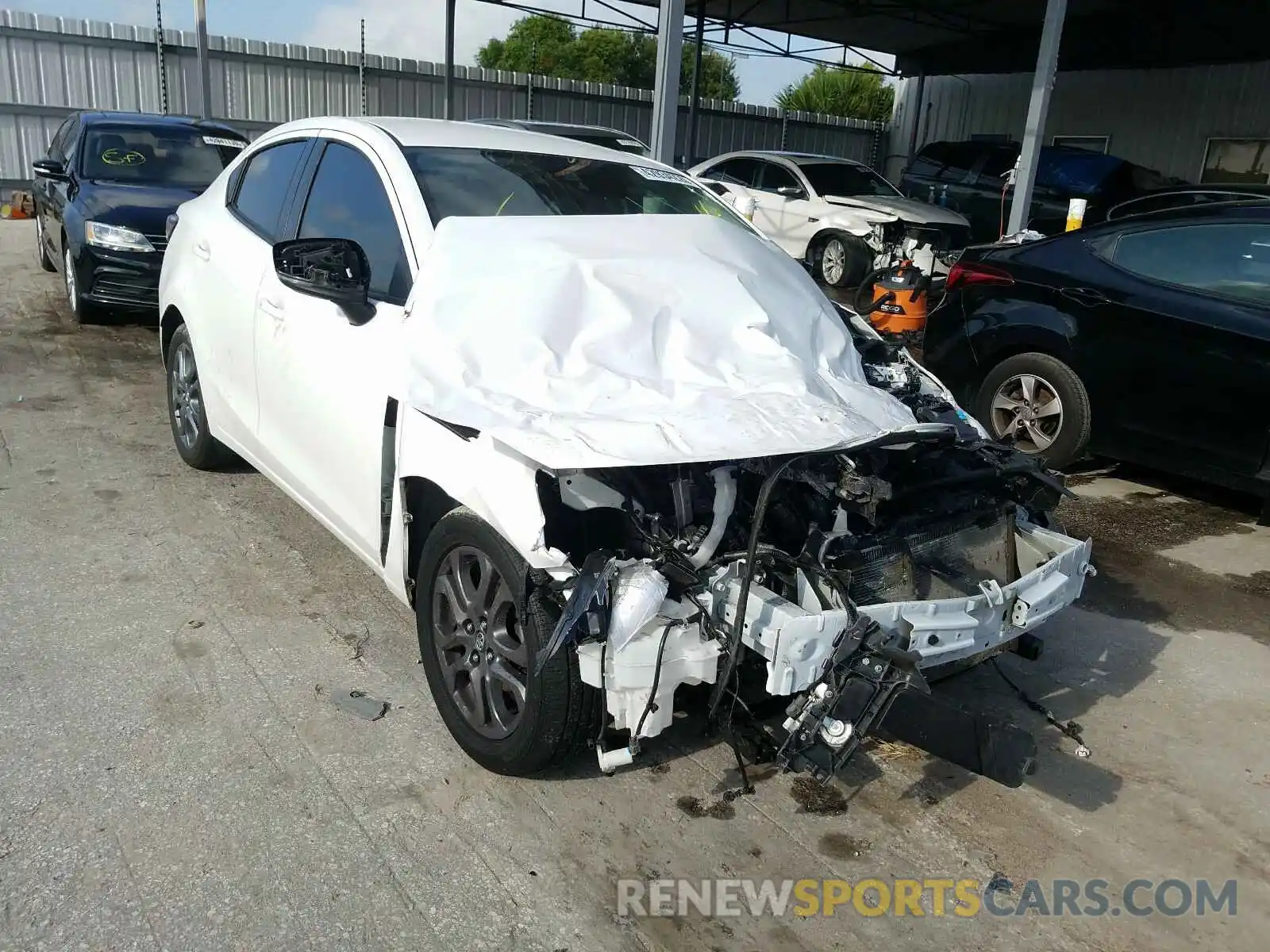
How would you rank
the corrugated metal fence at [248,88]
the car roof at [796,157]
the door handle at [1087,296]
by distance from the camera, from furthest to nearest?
the corrugated metal fence at [248,88]
the car roof at [796,157]
the door handle at [1087,296]

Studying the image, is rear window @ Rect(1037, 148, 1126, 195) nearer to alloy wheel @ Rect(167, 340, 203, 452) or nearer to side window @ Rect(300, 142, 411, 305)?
alloy wheel @ Rect(167, 340, 203, 452)

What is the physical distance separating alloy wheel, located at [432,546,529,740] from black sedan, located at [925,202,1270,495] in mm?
3700

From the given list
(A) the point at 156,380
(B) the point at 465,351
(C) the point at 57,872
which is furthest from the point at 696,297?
(A) the point at 156,380

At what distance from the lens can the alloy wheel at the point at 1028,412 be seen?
19.4ft

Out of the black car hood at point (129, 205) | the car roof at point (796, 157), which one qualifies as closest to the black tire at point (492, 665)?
the black car hood at point (129, 205)

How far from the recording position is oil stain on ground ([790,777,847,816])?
2.99m

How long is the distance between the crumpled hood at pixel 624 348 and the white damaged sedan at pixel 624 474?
0.04ft

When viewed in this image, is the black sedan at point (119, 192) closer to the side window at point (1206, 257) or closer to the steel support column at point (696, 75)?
the side window at point (1206, 257)

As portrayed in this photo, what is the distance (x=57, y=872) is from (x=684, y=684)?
5.44ft

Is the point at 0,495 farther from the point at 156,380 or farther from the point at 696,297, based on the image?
the point at 696,297

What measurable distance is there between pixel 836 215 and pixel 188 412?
9.07 metres

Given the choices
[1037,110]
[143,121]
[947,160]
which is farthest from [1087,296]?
[947,160]

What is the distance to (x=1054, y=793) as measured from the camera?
3.15 metres

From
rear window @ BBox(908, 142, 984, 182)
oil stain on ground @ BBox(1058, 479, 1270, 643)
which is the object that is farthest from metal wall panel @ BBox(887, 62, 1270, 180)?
oil stain on ground @ BBox(1058, 479, 1270, 643)
